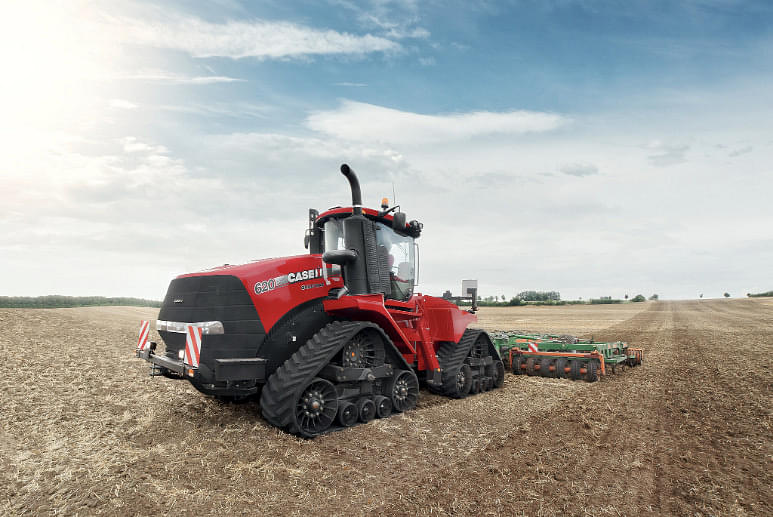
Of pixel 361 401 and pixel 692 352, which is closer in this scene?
pixel 361 401

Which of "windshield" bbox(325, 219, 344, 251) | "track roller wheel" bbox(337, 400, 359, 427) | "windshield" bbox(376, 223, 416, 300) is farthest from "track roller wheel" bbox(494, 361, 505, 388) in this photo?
"windshield" bbox(325, 219, 344, 251)

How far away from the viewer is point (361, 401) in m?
6.73

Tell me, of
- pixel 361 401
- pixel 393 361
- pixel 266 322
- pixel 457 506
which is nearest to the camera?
pixel 457 506

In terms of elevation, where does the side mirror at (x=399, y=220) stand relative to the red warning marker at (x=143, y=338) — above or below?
above

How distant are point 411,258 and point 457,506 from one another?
5033mm

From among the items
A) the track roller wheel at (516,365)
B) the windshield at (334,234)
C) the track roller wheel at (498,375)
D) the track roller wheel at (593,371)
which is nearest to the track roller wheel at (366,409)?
the windshield at (334,234)

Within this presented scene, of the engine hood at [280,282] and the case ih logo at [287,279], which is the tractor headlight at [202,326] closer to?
the engine hood at [280,282]

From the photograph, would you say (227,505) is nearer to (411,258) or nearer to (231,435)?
(231,435)

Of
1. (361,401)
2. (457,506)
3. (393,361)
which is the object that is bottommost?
(457,506)

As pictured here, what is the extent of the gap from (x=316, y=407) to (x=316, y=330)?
113 cm

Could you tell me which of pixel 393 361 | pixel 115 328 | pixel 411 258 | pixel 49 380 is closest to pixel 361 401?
pixel 393 361

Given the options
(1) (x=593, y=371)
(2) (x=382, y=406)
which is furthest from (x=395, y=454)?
(1) (x=593, y=371)

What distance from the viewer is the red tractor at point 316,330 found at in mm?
5930

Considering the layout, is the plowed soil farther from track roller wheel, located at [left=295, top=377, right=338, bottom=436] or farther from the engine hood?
the engine hood
